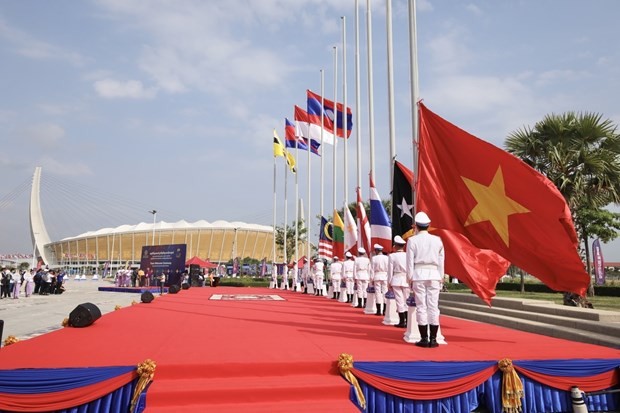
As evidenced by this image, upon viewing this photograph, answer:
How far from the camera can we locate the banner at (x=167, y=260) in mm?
29297

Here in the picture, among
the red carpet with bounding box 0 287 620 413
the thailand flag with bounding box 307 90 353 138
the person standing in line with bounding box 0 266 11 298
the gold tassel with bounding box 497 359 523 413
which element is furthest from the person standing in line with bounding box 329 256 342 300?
the person standing in line with bounding box 0 266 11 298

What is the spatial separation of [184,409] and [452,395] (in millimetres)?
2789

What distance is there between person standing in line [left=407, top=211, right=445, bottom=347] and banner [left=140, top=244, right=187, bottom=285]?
24948mm

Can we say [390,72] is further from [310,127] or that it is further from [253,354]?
[310,127]

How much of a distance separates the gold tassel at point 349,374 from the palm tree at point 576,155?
1095 centimetres

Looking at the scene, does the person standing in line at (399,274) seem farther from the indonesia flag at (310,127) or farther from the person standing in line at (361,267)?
the indonesia flag at (310,127)

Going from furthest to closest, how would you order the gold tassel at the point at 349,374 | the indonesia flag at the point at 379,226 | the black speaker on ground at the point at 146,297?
the black speaker on ground at the point at 146,297 → the indonesia flag at the point at 379,226 → the gold tassel at the point at 349,374

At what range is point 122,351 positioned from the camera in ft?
17.5

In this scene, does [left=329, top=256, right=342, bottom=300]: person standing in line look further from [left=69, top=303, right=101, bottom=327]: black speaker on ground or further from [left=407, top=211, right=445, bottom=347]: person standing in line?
[left=407, top=211, right=445, bottom=347]: person standing in line

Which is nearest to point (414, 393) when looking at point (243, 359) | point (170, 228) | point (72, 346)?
point (243, 359)

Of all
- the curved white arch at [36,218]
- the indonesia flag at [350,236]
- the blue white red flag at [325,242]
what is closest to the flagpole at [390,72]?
the indonesia flag at [350,236]

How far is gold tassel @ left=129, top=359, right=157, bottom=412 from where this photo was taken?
4.16 metres

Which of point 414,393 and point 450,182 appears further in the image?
point 450,182

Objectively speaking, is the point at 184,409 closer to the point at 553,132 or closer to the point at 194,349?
the point at 194,349
